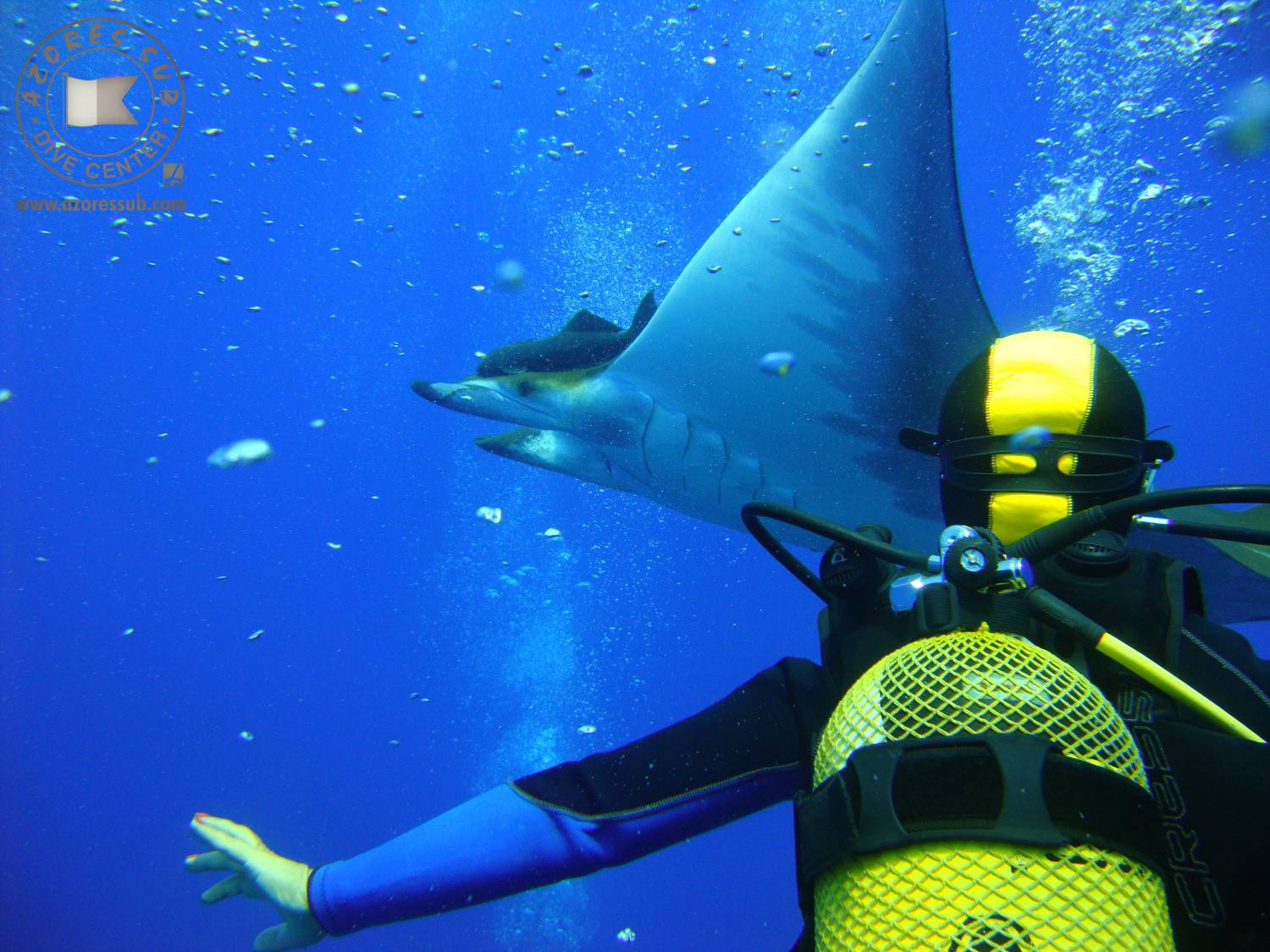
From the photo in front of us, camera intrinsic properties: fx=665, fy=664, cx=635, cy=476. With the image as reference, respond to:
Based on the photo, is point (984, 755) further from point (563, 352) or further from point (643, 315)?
point (643, 315)

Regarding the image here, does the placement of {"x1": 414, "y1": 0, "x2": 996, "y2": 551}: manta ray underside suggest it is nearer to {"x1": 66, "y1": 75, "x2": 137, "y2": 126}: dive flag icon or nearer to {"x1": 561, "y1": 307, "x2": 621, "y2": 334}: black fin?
{"x1": 561, "y1": 307, "x2": 621, "y2": 334}: black fin

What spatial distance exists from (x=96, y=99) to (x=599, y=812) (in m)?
15.2

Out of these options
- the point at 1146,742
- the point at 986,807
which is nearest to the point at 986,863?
the point at 986,807

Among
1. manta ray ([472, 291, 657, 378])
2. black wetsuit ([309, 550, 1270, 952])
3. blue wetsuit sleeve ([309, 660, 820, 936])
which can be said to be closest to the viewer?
black wetsuit ([309, 550, 1270, 952])

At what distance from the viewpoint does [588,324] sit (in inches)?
198

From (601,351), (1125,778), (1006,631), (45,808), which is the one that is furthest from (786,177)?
(45,808)

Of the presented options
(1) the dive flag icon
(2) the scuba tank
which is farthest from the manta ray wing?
(1) the dive flag icon

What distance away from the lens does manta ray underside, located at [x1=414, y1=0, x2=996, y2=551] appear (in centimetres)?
293

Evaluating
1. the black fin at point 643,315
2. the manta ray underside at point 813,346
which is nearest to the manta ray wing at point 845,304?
the manta ray underside at point 813,346

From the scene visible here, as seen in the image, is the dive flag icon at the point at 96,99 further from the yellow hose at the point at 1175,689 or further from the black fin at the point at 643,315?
the yellow hose at the point at 1175,689

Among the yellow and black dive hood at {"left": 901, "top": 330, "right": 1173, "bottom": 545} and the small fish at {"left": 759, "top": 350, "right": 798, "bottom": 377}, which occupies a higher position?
the small fish at {"left": 759, "top": 350, "right": 798, "bottom": 377}

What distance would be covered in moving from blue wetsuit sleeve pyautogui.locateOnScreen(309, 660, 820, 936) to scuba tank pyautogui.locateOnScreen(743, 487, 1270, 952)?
38 cm

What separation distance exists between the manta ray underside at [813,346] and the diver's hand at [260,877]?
2875 mm

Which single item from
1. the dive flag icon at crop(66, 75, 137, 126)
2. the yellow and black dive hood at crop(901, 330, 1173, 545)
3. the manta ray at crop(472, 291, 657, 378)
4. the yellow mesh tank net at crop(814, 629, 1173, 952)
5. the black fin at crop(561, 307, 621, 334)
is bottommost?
the yellow mesh tank net at crop(814, 629, 1173, 952)
